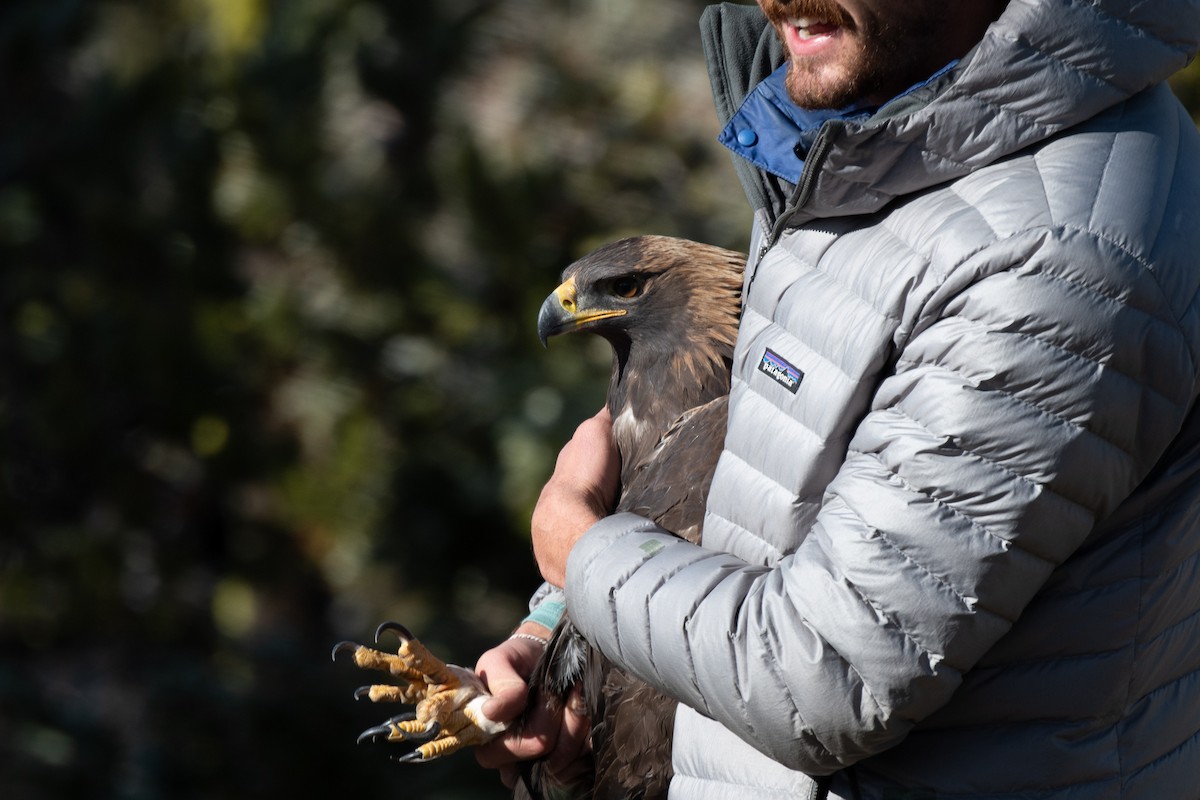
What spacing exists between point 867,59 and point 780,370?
33 cm

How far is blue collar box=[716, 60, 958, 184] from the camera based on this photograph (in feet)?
4.96

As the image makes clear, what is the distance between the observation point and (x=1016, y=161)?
1.29 metres

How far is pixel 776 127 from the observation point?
5.16 feet

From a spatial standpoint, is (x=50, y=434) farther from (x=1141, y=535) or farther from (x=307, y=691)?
(x=1141, y=535)

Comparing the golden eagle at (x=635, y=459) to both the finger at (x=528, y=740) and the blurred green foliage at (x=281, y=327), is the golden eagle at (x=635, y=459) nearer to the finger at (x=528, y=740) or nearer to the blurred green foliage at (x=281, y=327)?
the finger at (x=528, y=740)

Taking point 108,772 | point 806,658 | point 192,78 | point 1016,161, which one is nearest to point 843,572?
point 806,658

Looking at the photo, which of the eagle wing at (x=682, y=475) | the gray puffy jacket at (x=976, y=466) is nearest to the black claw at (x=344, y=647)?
the eagle wing at (x=682, y=475)

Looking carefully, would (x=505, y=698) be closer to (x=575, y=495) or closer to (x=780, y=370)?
(x=575, y=495)

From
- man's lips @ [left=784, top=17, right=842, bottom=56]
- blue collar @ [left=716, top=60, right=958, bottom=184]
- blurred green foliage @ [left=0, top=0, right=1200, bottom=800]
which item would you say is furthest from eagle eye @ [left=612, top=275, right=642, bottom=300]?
blurred green foliage @ [left=0, top=0, right=1200, bottom=800]

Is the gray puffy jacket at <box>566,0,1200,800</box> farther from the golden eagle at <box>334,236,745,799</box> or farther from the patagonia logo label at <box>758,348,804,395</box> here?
the golden eagle at <box>334,236,745,799</box>

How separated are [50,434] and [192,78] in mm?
1425

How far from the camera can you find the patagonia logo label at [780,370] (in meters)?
1.38

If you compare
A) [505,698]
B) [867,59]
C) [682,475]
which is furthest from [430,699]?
[867,59]

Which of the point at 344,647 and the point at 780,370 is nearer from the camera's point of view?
the point at 780,370
